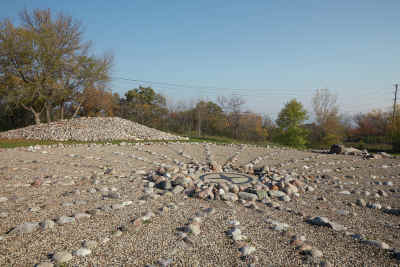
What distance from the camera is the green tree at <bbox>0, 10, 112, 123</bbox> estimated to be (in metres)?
15.5

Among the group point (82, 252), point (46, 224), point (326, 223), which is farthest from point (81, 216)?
point (326, 223)

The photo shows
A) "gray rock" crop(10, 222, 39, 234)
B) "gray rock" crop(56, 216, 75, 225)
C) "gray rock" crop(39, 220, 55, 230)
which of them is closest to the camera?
"gray rock" crop(10, 222, 39, 234)

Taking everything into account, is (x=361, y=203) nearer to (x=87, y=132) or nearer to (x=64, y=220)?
(x=64, y=220)

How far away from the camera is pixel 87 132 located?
1348 centimetres

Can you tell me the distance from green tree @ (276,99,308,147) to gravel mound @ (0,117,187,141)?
1240 centimetres

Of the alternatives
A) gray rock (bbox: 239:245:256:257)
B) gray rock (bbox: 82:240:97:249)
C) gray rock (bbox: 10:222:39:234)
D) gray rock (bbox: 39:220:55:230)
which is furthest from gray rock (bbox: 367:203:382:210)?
gray rock (bbox: 10:222:39:234)

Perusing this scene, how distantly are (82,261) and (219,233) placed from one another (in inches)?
51.4

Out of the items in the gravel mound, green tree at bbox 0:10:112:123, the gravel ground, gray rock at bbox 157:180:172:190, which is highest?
green tree at bbox 0:10:112:123

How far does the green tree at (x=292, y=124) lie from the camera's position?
20.7 metres

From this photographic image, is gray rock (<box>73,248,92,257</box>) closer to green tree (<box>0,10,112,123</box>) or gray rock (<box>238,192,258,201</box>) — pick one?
gray rock (<box>238,192,258,201</box>)

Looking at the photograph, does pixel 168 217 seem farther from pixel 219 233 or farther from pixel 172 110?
pixel 172 110

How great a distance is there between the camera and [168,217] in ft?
9.09

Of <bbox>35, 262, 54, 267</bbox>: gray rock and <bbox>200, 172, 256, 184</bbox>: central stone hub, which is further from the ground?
<bbox>200, 172, 256, 184</bbox>: central stone hub

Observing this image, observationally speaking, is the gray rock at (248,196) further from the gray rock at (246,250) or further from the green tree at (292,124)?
the green tree at (292,124)
